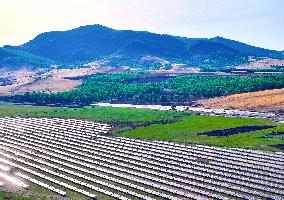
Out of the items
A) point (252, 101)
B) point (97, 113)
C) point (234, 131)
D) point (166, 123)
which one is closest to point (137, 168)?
point (234, 131)

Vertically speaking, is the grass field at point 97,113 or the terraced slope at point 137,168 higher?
the grass field at point 97,113

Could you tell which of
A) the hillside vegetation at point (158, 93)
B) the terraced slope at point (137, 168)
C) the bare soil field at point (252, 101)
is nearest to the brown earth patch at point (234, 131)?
the terraced slope at point (137, 168)

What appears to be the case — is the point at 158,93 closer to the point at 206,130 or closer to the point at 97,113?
the point at 97,113

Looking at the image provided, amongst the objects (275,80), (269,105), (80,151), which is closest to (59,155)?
(80,151)

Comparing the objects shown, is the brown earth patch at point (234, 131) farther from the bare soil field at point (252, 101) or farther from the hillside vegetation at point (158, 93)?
the hillside vegetation at point (158, 93)

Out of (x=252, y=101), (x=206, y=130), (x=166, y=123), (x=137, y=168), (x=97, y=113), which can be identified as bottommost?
(x=137, y=168)

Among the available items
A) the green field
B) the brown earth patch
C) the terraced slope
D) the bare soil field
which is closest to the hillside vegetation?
the bare soil field

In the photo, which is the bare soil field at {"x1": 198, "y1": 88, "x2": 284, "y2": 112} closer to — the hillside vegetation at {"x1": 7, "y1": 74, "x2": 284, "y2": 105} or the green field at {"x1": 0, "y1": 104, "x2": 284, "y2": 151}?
the hillside vegetation at {"x1": 7, "y1": 74, "x2": 284, "y2": 105}

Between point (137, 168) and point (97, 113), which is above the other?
point (97, 113)
